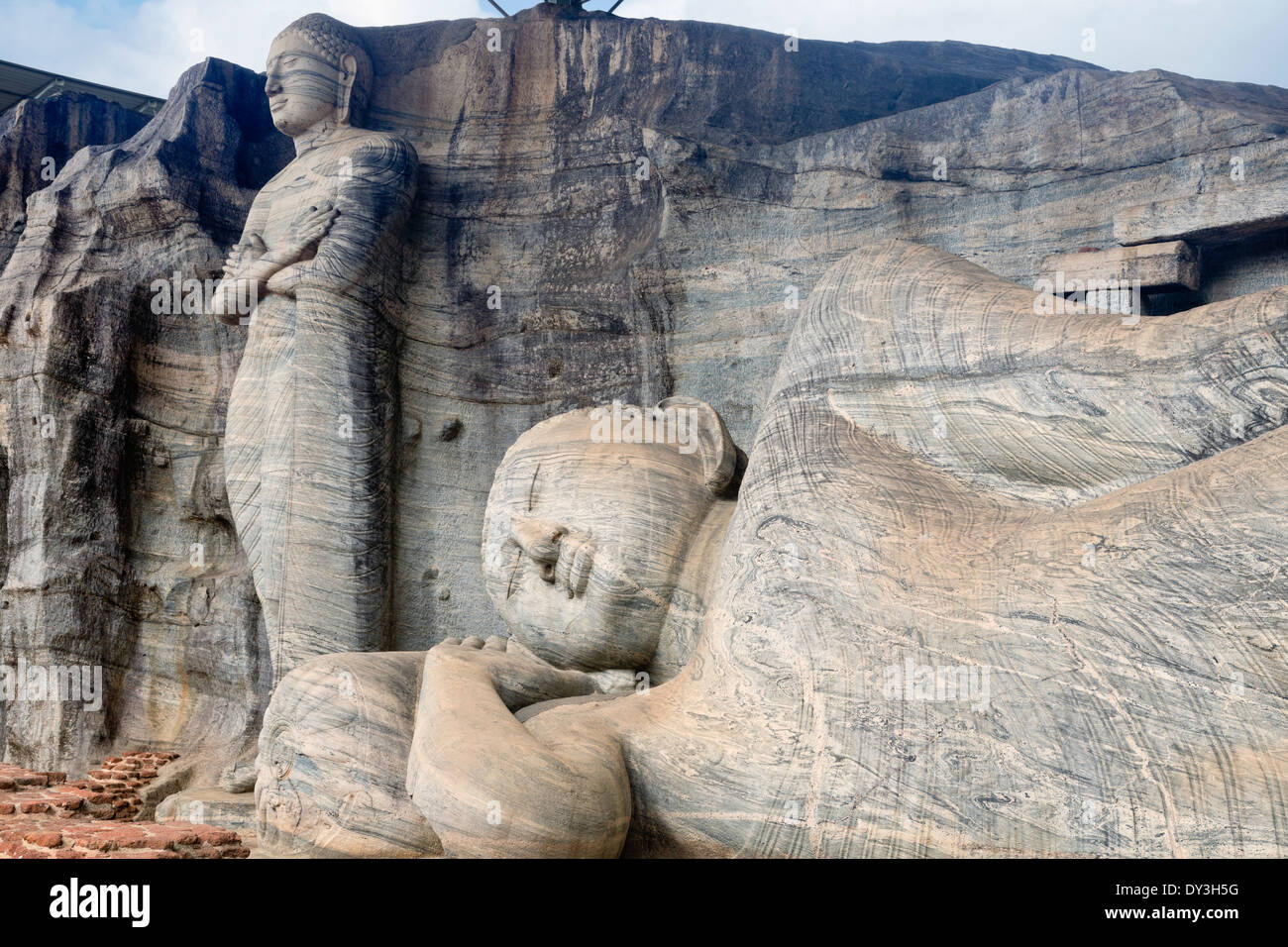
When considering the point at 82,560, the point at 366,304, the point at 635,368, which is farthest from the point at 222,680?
the point at 635,368

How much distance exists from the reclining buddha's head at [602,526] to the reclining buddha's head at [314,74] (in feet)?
10.3

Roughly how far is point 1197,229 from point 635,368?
222 centimetres

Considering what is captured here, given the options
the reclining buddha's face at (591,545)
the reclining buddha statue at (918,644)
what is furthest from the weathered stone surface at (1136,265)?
the reclining buddha's face at (591,545)

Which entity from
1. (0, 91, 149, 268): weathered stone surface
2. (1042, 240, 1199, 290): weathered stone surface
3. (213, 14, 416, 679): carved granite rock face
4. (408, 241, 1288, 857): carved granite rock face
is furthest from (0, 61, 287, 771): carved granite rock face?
(1042, 240, 1199, 290): weathered stone surface

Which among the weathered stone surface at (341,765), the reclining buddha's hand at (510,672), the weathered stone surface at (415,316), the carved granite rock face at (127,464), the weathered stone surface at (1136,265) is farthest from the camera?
the carved granite rock face at (127,464)

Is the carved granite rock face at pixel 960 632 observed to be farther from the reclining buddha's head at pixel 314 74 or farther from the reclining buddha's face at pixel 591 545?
the reclining buddha's head at pixel 314 74

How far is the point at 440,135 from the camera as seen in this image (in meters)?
5.90

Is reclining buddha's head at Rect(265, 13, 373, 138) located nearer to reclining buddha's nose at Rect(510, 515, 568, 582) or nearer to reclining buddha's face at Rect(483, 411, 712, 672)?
reclining buddha's face at Rect(483, 411, 712, 672)

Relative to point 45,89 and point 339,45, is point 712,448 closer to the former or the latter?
point 339,45

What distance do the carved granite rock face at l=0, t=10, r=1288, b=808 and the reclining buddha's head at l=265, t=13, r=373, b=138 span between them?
0.20 metres

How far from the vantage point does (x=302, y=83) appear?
5707 millimetres

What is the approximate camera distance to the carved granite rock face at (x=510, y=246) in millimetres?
4551

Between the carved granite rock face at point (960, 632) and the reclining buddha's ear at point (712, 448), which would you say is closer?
the carved granite rock face at point (960, 632)
